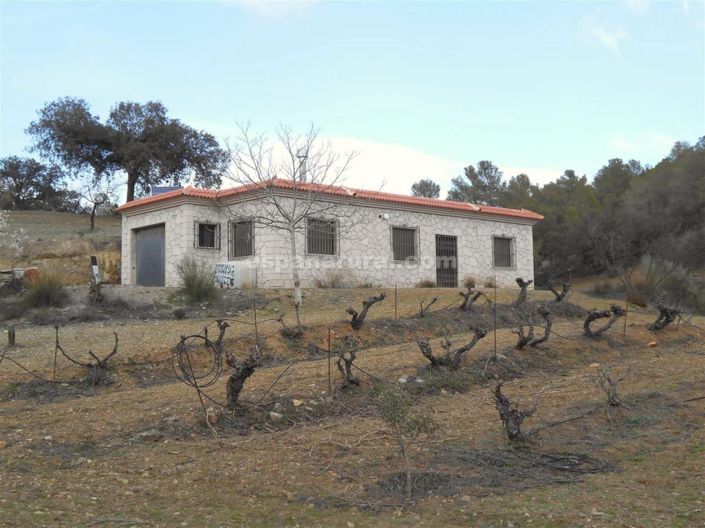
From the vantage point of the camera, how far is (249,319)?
13516 millimetres

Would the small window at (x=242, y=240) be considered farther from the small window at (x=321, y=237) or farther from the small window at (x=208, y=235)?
the small window at (x=321, y=237)

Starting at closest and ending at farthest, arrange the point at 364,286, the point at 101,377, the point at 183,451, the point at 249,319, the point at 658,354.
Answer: the point at 183,451 < the point at 101,377 < the point at 658,354 < the point at 249,319 < the point at 364,286

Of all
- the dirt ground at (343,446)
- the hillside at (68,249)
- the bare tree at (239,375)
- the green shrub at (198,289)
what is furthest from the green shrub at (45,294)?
the bare tree at (239,375)

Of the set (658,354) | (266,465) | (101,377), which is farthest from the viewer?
(658,354)

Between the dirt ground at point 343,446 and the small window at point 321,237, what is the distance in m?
9.11

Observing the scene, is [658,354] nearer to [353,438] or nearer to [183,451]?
[353,438]

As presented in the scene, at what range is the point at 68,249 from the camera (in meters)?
24.9

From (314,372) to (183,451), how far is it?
293 cm

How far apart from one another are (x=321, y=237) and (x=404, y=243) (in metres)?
3.25

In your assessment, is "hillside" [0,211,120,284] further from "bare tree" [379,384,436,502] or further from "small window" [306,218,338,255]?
"bare tree" [379,384,436,502]

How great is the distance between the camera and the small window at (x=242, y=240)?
776 inches

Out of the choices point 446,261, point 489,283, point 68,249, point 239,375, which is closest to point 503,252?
point 489,283

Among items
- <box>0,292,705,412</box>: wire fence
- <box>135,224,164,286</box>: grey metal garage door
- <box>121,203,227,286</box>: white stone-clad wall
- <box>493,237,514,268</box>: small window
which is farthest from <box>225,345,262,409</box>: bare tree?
<box>493,237,514,268</box>: small window

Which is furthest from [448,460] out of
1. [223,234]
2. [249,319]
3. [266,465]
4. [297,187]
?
[223,234]
